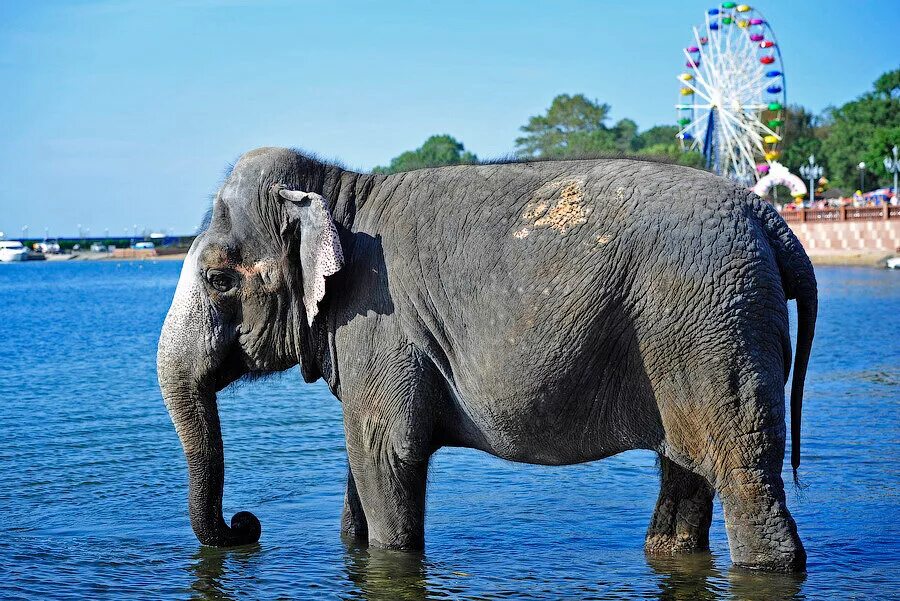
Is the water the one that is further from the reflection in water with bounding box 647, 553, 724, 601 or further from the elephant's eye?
the elephant's eye

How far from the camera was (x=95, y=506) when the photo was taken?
852 cm

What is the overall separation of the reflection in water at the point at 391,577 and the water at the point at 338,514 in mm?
11

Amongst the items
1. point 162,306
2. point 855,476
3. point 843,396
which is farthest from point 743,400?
point 162,306

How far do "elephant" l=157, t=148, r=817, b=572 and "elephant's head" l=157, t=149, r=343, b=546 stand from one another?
0.01m

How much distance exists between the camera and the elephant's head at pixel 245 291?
19.7ft

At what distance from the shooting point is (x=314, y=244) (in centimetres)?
581

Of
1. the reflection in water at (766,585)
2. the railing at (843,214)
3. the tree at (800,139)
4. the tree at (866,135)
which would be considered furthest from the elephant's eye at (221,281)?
the tree at (800,139)

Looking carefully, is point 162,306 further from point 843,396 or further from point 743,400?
point 743,400

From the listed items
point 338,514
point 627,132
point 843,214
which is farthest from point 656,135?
point 338,514

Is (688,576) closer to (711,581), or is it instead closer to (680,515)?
(711,581)

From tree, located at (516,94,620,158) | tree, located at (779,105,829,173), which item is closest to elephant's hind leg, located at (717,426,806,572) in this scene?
tree, located at (779,105,829,173)

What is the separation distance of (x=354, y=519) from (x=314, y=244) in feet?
6.53

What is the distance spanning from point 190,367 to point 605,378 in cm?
224

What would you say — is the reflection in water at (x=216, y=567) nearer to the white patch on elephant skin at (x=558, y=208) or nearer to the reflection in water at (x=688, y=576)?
the reflection in water at (x=688, y=576)
